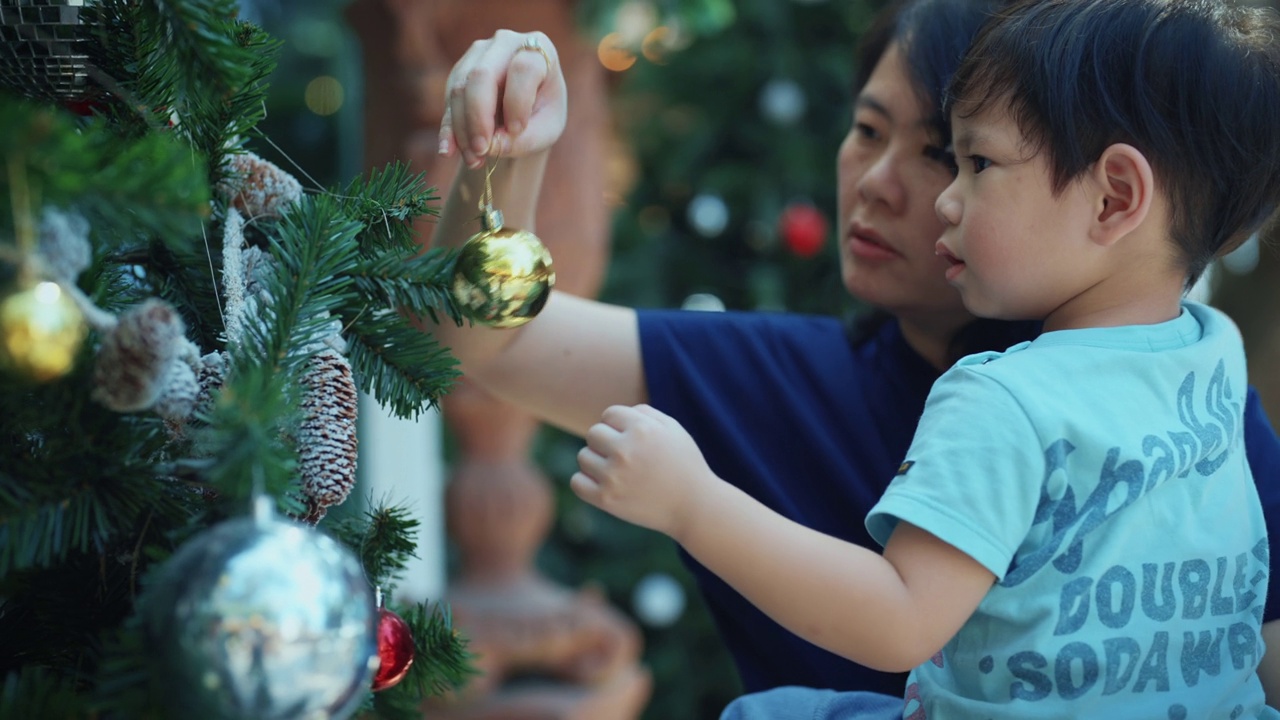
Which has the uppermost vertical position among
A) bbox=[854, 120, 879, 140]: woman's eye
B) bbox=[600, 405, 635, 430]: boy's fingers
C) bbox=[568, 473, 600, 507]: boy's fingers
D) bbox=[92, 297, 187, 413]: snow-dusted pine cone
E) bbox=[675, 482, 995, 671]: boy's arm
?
bbox=[854, 120, 879, 140]: woman's eye

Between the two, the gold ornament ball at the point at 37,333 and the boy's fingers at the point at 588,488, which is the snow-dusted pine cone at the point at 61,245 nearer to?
the gold ornament ball at the point at 37,333

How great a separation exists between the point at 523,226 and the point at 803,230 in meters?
1.31

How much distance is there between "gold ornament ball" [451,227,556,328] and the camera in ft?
2.12

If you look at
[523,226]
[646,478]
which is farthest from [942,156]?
[646,478]

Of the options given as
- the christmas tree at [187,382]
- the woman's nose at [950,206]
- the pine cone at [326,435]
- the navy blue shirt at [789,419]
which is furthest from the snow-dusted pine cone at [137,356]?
the navy blue shirt at [789,419]

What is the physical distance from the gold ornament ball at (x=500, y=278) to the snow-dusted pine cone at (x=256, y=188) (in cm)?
11

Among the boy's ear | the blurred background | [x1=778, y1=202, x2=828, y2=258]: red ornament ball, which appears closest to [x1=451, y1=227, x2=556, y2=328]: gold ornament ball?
the boy's ear

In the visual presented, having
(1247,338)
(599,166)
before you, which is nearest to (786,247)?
(599,166)

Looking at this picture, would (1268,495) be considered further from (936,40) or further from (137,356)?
(137,356)

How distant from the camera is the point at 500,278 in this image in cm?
65

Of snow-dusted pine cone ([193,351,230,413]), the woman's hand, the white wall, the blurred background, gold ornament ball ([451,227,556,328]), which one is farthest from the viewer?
the blurred background

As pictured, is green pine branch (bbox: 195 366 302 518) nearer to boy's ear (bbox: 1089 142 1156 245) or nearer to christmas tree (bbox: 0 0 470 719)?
christmas tree (bbox: 0 0 470 719)

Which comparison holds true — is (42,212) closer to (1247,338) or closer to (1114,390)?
(1114,390)

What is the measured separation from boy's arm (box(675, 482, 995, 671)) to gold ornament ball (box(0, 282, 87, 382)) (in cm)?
35
